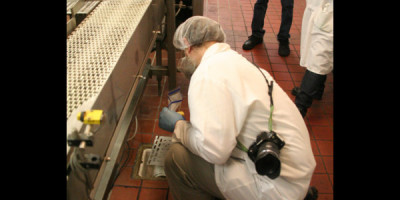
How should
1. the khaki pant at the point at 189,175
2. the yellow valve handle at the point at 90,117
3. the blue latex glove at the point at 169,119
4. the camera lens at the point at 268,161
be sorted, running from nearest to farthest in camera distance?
the yellow valve handle at the point at 90,117, the camera lens at the point at 268,161, the khaki pant at the point at 189,175, the blue latex glove at the point at 169,119

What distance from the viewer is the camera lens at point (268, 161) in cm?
118

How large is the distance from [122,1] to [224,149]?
3.76 ft

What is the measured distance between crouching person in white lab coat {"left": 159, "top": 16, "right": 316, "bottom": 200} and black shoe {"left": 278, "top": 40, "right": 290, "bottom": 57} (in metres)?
2.25

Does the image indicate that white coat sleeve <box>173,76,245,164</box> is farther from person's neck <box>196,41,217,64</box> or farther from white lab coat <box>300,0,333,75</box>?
white lab coat <box>300,0,333,75</box>

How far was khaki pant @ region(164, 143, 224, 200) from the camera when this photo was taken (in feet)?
4.81

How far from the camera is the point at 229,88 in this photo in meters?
1.22

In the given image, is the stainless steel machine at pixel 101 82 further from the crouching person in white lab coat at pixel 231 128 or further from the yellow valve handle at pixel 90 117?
the crouching person in white lab coat at pixel 231 128

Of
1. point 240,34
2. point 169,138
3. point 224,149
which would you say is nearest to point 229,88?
point 224,149

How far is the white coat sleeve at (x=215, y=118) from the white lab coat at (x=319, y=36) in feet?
4.36

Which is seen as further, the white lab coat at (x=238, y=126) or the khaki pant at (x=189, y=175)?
the khaki pant at (x=189, y=175)

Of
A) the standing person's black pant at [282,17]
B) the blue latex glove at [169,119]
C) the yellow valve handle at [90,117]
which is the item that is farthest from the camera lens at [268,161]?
the standing person's black pant at [282,17]

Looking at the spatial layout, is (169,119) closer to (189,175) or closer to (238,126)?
(189,175)

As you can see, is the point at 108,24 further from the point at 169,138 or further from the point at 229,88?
the point at 169,138

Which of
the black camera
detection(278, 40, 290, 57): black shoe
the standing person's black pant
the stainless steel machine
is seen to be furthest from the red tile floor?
the black camera
